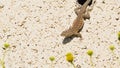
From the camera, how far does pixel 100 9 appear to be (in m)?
8.22

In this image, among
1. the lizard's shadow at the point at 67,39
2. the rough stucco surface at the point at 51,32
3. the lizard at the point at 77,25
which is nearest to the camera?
the rough stucco surface at the point at 51,32

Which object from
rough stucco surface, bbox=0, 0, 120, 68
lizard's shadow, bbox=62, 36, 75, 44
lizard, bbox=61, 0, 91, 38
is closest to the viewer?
rough stucco surface, bbox=0, 0, 120, 68

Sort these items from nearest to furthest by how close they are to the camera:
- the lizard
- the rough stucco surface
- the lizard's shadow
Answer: the rough stucco surface, the lizard's shadow, the lizard

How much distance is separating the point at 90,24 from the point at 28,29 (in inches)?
54.3

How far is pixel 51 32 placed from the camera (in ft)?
26.0

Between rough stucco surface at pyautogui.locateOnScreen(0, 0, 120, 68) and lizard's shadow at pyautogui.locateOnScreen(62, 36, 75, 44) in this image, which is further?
lizard's shadow at pyautogui.locateOnScreen(62, 36, 75, 44)

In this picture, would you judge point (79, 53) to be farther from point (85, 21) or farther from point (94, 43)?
point (85, 21)

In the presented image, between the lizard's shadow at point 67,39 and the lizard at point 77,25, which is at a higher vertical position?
the lizard at point 77,25

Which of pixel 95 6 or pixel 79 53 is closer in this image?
pixel 79 53

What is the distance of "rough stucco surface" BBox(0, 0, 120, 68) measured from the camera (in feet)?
23.3

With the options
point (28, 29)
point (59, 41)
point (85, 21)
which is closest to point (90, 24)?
point (85, 21)

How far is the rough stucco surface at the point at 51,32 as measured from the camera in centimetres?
711

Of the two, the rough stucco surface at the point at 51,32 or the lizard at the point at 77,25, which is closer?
the rough stucco surface at the point at 51,32

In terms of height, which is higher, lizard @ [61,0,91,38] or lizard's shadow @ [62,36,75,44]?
lizard @ [61,0,91,38]
